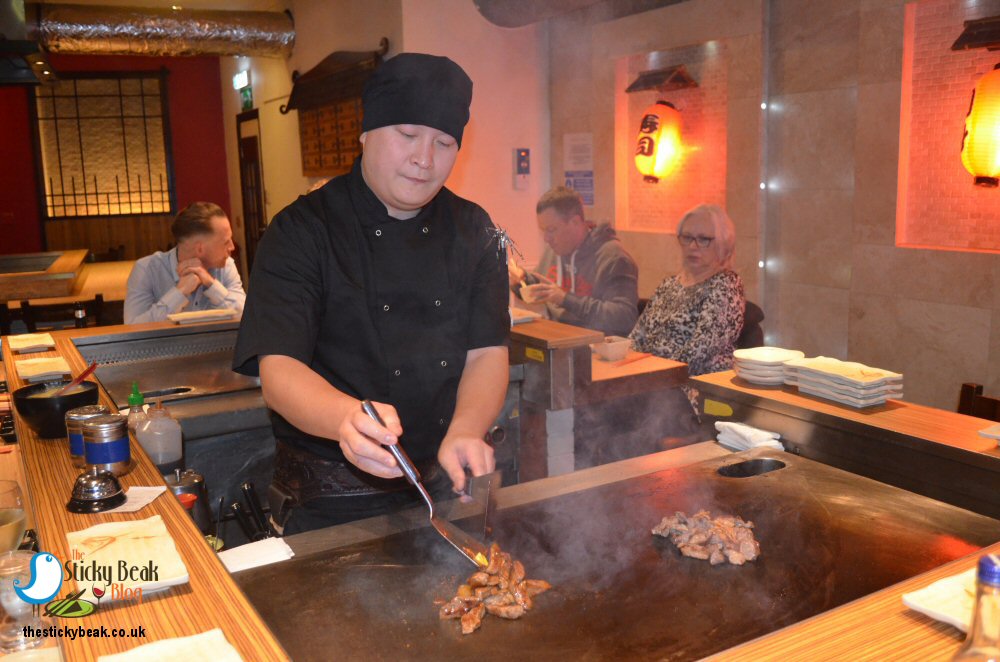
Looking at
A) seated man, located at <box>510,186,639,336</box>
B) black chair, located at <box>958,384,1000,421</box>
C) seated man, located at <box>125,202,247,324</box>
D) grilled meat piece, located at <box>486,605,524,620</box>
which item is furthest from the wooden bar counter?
seated man, located at <box>510,186,639,336</box>

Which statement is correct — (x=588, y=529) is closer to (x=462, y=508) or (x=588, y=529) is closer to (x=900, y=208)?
(x=462, y=508)

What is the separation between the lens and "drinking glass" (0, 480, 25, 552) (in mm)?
1448

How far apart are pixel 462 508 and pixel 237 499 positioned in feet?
5.31

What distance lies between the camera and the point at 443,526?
152cm

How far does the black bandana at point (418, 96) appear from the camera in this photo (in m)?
1.72

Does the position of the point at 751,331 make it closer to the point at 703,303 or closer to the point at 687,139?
the point at 703,303

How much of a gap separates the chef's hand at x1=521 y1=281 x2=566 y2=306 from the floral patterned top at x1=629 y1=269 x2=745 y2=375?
562mm

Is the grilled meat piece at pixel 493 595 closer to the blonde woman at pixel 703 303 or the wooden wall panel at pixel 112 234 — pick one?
the blonde woman at pixel 703 303

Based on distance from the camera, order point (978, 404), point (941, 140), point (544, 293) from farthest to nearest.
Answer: point (544, 293) < point (941, 140) < point (978, 404)

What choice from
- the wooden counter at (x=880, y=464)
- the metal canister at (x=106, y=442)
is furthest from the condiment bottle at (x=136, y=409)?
the wooden counter at (x=880, y=464)

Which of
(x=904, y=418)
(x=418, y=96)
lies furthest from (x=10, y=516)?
(x=904, y=418)

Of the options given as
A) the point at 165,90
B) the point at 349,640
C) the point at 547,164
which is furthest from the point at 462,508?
the point at 165,90

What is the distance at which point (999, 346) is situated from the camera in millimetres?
3895

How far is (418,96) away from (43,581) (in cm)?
111
